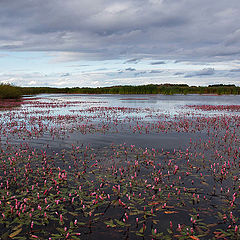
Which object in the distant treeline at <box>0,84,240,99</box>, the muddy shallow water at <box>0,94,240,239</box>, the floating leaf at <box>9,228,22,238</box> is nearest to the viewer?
the floating leaf at <box>9,228,22,238</box>

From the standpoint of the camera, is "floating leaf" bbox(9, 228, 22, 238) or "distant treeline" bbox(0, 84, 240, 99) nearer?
"floating leaf" bbox(9, 228, 22, 238)

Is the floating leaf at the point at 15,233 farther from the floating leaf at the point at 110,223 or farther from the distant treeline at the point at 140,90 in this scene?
the distant treeline at the point at 140,90

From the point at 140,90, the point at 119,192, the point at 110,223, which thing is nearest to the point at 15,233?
the point at 110,223

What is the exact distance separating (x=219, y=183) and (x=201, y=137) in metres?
8.29

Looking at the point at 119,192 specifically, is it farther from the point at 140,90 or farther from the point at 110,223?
the point at 140,90

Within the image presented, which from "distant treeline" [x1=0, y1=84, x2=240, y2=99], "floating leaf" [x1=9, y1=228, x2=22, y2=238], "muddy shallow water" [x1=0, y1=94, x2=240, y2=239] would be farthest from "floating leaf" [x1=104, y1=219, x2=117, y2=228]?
"distant treeline" [x1=0, y1=84, x2=240, y2=99]

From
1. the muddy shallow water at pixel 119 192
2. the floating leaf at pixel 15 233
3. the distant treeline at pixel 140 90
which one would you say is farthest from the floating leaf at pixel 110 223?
the distant treeline at pixel 140 90

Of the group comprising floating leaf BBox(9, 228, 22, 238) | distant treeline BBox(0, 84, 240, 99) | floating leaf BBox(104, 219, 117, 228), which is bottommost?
floating leaf BBox(9, 228, 22, 238)

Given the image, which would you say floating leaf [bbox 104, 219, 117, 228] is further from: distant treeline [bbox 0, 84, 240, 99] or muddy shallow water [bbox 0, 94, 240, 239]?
distant treeline [bbox 0, 84, 240, 99]

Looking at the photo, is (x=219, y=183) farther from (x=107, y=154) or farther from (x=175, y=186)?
(x=107, y=154)

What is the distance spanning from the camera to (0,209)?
20.4 feet

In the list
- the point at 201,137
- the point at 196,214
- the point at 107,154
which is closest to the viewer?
the point at 196,214

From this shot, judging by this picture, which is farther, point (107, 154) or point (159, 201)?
point (107, 154)

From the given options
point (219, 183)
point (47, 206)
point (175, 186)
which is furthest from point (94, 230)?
point (219, 183)
